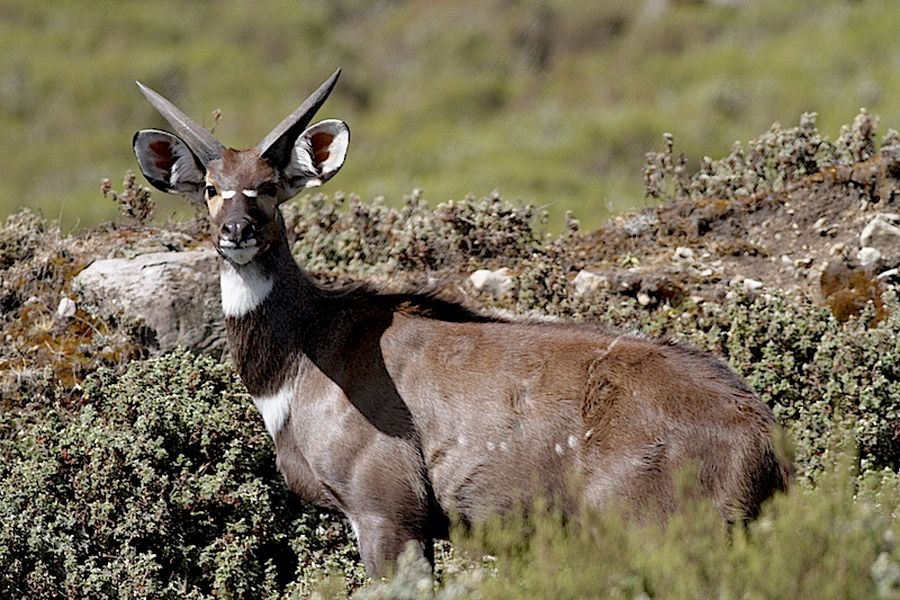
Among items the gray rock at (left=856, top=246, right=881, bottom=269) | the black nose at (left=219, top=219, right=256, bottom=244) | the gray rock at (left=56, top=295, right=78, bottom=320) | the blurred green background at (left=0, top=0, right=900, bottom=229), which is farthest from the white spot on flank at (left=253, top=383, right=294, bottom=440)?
the blurred green background at (left=0, top=0, right=900, bottom=229)

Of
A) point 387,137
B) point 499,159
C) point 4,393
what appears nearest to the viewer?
point 4,393

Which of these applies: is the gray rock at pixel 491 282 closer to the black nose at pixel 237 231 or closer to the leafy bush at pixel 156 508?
the leafy bush at pixel 156 508

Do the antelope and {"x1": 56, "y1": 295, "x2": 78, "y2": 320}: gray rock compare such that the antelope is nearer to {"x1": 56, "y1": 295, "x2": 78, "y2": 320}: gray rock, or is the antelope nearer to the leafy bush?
the leafy bush

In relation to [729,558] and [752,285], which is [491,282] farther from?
[729,558]

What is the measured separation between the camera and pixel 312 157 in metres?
8.00

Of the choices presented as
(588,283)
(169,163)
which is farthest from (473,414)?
(588,283)

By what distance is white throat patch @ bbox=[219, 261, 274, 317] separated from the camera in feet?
25.7

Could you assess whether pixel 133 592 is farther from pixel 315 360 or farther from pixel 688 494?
pixel 688 494

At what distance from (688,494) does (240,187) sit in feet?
9.03

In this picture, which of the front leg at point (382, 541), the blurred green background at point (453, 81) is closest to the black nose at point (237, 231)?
the front leg at point (382, 541)

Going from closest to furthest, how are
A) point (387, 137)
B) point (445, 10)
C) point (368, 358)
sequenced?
point (368, 358) < point (387, 137) < point (445, 10)

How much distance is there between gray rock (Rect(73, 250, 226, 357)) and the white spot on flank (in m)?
1.63

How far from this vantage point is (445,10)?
29562 millimetres

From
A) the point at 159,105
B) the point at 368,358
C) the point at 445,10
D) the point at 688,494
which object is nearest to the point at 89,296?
the point at 159,105
